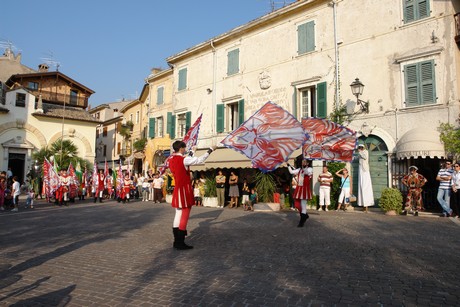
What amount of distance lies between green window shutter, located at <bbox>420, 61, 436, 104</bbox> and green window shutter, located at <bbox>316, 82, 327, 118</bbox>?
419 cm

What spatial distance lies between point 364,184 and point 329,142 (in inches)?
149

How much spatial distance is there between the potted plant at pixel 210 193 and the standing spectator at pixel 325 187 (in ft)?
18.6

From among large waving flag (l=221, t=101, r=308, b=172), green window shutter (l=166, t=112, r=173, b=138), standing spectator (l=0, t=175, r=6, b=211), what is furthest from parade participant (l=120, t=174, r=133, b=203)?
large waving flag (l=221, t=101, r=308, b=172)

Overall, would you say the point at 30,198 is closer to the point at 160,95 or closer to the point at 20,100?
the point at 160,95

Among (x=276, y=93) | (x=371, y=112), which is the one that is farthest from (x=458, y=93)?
(x=276, y=93)

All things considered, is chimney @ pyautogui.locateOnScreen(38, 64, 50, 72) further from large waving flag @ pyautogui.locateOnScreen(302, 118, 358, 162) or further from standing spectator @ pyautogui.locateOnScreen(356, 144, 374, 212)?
standing spectator @ pyautogui.locateOnScreen(356, 144, 374, 212)

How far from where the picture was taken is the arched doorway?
14.7 meters

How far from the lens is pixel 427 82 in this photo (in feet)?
45.2

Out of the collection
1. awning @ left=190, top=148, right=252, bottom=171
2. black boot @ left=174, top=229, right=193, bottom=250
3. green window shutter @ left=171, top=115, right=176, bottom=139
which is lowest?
black boot @ left=174, top=229, right=193, bottom=250

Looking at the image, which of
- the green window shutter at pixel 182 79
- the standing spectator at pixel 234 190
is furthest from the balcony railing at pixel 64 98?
the standing spectator at pixel 234 190

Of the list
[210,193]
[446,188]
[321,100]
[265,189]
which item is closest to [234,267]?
[446,188]

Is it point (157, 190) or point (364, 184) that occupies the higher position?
point (364, 184)

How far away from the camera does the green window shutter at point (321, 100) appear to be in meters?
16.5

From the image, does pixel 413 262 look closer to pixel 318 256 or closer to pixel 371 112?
pixel 318 256
